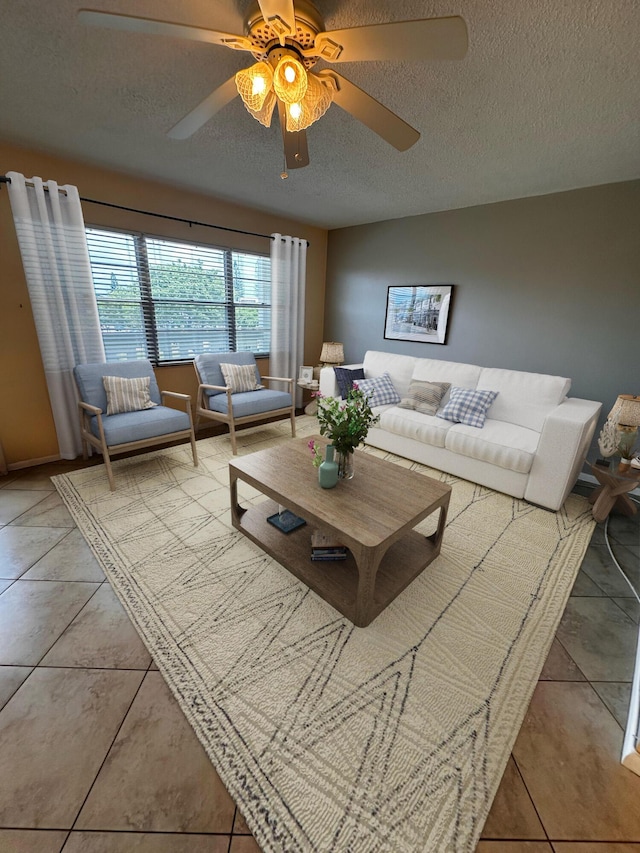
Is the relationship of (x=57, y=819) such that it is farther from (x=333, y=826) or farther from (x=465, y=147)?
(x=465, y=147)

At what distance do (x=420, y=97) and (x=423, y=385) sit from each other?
6.93 feet

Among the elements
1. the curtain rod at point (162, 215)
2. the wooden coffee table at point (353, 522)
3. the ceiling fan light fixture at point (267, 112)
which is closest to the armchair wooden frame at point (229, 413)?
the wooden coffee table at point (353, 522)

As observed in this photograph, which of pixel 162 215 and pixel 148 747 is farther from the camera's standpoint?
pixel 162 215

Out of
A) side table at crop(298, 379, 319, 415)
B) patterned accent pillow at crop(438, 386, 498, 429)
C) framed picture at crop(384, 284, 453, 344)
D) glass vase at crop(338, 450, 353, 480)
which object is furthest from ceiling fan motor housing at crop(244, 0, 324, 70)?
side table at crop(298, 379, 319, 415)

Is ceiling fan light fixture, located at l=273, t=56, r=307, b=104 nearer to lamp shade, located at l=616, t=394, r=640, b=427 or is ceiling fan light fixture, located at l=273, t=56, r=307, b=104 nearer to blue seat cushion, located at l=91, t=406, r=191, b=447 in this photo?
blue seat cushion, located at l=91, t=406, r=191, b=447

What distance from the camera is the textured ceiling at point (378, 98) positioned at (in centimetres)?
128

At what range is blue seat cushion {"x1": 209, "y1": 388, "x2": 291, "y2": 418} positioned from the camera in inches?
128

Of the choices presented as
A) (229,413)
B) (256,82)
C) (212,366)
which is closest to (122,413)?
(229,413)

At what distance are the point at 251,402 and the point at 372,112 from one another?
239 centimetres

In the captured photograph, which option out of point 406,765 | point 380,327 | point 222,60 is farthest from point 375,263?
point 406,765

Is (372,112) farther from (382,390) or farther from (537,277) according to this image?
(537,277)

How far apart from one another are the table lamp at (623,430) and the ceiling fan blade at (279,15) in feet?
8.71

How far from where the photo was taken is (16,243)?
258 cm

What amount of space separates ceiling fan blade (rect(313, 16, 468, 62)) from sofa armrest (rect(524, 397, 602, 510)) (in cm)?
208
